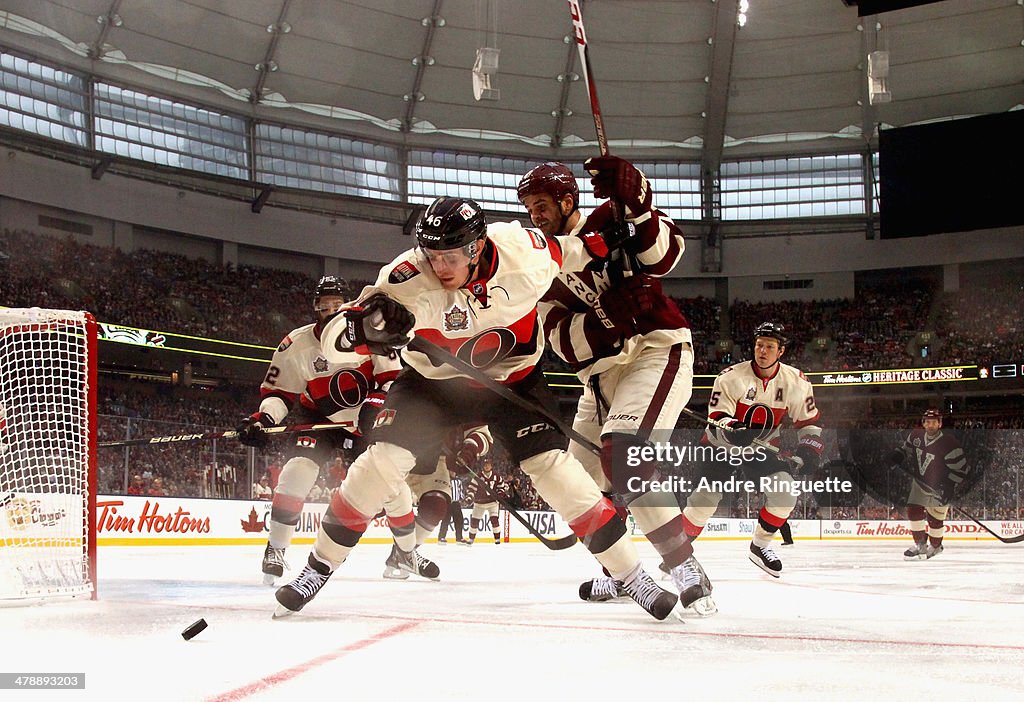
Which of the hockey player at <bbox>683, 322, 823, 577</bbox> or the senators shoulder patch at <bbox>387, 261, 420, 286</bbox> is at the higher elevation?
the senators shoulder patch at <bbox>387, 261, 420, 286</bbox>

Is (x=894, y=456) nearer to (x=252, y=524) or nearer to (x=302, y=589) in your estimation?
(x=252, y=524)

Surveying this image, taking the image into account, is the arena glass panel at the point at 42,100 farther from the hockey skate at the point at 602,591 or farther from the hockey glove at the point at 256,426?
the hockey skate at the point at 602,591

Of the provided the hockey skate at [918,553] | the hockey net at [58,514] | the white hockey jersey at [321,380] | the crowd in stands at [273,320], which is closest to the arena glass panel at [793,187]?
the crowd in stands at [273,320]

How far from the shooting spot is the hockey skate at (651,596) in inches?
136

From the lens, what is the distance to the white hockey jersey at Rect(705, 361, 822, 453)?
23.1 ft

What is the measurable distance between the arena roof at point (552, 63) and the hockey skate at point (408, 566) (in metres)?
19.6

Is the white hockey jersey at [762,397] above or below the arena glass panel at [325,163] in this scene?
below

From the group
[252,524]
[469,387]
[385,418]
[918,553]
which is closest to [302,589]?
[385,418]

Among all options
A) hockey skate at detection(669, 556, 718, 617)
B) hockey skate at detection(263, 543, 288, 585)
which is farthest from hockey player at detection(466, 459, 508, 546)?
hockey skate at detection(669, 556, 718, 617)

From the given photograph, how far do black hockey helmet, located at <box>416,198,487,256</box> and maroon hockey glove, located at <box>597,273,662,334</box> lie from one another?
1137 millimetres

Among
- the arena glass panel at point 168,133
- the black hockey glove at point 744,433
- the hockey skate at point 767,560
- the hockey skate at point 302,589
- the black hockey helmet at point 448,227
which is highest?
the arena glass panel at point 168,133

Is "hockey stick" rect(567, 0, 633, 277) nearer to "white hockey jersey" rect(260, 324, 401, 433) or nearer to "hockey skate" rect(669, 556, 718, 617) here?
"hockey skate" rect(669, 556, 718, 617)

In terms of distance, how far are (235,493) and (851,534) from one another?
414 inches

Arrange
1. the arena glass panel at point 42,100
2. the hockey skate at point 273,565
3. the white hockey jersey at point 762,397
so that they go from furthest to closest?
1. the arena glass panel at point 42,100
2. the white hockey jersey at point 762,397
3. the hockey skate at point 273,565
